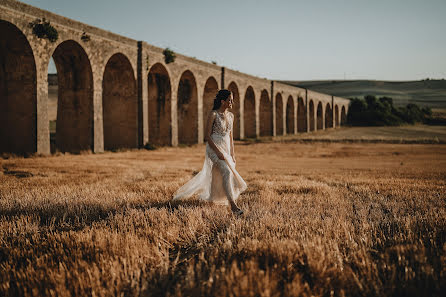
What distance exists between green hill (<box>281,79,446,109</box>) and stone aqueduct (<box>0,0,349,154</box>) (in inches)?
3295

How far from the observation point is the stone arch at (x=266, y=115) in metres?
35.4

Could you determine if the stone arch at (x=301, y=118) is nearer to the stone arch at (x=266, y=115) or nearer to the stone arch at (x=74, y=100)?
the stone arch at (x=266, y=115)

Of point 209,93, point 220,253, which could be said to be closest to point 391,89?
point 209,93

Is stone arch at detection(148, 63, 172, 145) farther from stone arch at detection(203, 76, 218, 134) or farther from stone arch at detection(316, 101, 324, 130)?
stone arch at detection(316, 101, 324, 130)

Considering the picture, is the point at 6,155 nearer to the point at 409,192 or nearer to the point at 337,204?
the point at 337,204

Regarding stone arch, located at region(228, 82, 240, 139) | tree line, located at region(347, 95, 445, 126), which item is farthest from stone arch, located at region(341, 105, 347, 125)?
stone arch, located at region(228, 82, 240, 139)

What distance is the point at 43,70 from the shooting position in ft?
43.0

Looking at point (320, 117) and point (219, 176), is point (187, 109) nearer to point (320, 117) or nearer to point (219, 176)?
point (219, 176)

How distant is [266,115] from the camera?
35.7 meters

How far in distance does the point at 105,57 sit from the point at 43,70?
370cm

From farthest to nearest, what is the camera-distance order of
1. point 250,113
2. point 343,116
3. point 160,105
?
point 343,116
point 250,113
point 160,105

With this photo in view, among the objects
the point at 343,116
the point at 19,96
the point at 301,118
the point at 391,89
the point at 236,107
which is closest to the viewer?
the point at 19,96

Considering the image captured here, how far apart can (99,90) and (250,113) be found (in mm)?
19135

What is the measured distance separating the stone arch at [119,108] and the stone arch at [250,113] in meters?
15.8
